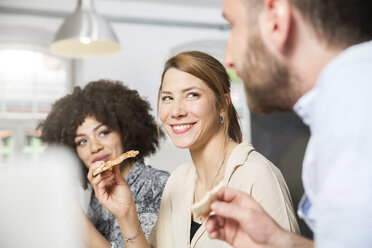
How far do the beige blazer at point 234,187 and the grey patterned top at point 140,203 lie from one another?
0.03 m

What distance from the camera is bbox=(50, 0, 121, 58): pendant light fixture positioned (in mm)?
1647

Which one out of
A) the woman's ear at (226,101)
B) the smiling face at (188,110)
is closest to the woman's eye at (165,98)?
the smiling face at (188,110)

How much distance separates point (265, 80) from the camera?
63cm

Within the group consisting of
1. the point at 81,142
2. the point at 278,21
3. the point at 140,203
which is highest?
the point at 278,21

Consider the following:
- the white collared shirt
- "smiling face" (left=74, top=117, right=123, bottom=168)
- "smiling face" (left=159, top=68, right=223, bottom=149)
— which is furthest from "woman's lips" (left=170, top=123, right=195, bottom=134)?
the white collared shirt

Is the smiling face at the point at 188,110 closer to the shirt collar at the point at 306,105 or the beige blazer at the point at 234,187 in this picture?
the beige blazer at the point at 234,187

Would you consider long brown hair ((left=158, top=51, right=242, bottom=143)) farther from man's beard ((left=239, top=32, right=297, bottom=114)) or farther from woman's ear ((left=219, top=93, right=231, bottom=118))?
man's beard ((left=239, top=32, right=297, bottom=114))

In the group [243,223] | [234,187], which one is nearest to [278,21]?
[243,223]

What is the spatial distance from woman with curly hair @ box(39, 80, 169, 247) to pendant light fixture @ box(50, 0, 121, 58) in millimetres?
348

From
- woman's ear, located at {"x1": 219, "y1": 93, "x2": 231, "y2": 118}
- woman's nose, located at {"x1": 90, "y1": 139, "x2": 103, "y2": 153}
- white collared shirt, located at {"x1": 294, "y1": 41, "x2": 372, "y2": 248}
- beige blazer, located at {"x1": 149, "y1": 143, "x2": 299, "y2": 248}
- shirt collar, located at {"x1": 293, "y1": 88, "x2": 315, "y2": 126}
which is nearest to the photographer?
white collared shirt, located at {"x1": 294, "y1": 41, "x2": 372, "y2": 248}

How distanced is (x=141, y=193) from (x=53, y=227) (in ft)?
1.28

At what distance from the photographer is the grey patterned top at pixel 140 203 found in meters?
1.16

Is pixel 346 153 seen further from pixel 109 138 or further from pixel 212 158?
pixel 109 138

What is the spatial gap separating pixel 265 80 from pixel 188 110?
500 millimetres
